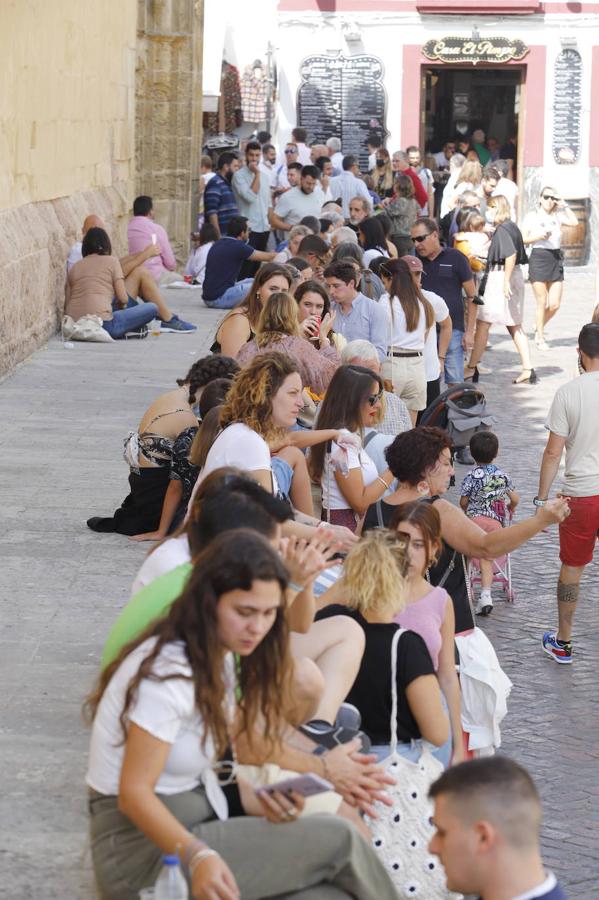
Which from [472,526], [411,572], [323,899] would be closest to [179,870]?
[323,899]

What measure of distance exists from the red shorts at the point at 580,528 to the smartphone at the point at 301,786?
3.68 m

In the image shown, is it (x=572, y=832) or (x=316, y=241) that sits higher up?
(x=316, y=241)

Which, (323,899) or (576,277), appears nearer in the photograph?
(323,899)

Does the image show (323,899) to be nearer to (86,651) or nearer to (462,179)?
(86,651)

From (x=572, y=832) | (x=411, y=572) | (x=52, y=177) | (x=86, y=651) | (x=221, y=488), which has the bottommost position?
(x=572, y=832)

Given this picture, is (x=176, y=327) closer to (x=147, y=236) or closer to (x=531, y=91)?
(x=147, y=236)

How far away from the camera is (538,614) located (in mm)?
8047

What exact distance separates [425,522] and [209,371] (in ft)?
7.69

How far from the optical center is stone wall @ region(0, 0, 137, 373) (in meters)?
11.8

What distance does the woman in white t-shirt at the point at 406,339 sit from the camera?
33.7ft

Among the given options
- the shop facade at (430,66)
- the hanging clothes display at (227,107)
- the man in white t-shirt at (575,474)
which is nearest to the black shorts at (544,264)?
the man in white t-shirt at (575,474)

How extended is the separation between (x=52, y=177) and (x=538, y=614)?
7.31 m

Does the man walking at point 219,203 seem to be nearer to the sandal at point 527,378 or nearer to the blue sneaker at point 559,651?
the sandal at point 527,378

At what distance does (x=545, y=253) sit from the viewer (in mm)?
16531
